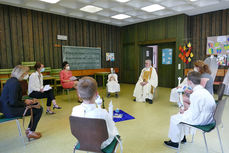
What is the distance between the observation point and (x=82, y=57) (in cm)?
768

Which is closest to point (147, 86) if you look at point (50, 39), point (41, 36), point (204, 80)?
point (204, 80)

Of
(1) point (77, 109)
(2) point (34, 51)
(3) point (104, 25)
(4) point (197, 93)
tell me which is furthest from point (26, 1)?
(4) point (197, 93)

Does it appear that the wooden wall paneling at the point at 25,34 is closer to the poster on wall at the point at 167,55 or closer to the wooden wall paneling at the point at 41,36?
the wooden wall paneling at the point at 41,36

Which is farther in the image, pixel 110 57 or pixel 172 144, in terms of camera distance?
pixel 110 57

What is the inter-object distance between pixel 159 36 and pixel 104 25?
116 inches

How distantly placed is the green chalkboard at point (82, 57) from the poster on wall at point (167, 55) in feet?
10.6

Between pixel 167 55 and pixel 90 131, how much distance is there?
7.15m

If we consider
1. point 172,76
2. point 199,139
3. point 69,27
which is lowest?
point 199,139

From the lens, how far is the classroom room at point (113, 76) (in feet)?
6.70

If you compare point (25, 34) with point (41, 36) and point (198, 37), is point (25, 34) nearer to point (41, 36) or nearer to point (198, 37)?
point (41, 36)

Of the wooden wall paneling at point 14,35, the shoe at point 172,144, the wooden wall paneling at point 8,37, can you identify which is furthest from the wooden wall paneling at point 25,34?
the shoe at point 172,144

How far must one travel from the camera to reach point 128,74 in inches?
366

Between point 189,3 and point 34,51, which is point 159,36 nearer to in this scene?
point 189,3

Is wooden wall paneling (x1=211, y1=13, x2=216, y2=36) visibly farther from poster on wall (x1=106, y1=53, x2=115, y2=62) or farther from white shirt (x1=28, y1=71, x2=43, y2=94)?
white shirt (x1=28, y1=71, x2=43, y2=94)
